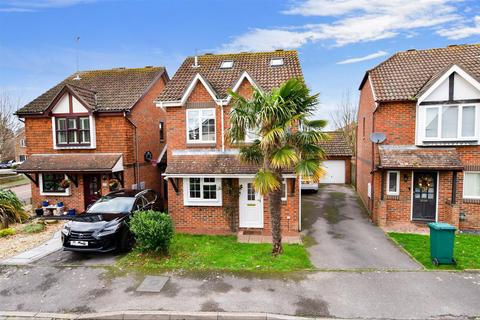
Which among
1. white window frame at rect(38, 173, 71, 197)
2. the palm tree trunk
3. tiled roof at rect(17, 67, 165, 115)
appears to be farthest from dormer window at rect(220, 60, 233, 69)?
white window frame at rect(38, 173, 71, 197)

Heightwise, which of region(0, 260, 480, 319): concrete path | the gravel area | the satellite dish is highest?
the satellite dish

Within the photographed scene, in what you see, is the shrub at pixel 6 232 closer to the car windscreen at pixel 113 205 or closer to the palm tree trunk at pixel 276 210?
the car windscreen at pixel 113 205

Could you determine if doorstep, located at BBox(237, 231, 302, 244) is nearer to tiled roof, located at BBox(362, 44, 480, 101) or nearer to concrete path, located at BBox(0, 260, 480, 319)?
concrete path, located at BBox(0, 260, 480, 319)

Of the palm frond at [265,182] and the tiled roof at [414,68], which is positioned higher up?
the tiled roof at [414,68]

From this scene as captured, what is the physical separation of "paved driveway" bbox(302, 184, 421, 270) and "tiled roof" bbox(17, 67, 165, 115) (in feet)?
36.3

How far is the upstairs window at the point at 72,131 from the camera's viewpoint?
14.2 metres

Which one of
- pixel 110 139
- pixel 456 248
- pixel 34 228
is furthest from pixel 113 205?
pixel 456 248

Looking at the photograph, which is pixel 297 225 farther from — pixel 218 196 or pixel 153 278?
pixel 153 278

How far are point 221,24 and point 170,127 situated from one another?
27.0 feet

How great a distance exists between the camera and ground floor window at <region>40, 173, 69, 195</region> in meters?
14.4

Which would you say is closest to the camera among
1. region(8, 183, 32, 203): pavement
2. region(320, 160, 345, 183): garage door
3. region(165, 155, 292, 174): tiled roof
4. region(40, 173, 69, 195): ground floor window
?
region(165, 155, 292, 174): tiled roof

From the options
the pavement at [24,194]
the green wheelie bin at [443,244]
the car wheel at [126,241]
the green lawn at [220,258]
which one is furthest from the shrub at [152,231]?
the pavement at [24,194]

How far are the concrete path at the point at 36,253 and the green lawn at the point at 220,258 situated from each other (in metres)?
2.94

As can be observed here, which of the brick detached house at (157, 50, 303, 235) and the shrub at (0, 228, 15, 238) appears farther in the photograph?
the brick detached house at (157, 50, 303, 235)
